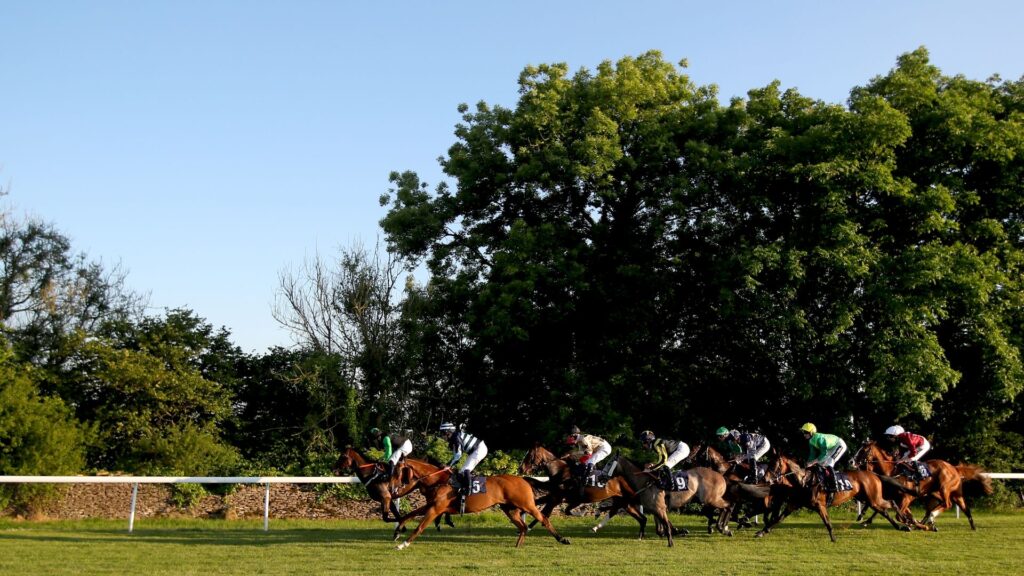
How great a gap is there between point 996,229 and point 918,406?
5139 mm

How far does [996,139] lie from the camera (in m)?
21.8

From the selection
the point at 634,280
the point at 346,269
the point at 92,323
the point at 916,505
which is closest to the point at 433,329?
the point at 346,269

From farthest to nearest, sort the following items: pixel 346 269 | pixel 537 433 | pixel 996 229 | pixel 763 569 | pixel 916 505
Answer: pixel 346 269
pixel 537 433
pixel 916 505
pixel 996 229
pixel 763 569

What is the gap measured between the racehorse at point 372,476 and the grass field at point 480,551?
21.5 inches

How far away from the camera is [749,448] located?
53.8 feet

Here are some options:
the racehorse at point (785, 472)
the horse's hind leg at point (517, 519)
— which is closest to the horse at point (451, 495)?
the horse's hind leg at point (517, 519)

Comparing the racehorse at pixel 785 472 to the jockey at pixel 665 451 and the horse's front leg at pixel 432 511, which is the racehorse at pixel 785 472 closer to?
the jockey at pixel 665 451

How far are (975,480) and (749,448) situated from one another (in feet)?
16.8

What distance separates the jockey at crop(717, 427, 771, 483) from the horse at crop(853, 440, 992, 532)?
7.33ft

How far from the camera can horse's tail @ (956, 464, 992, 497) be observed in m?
17.8

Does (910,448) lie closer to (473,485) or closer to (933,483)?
(933,483)

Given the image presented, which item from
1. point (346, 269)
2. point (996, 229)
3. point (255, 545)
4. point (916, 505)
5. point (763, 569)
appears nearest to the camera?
point (763, 569)

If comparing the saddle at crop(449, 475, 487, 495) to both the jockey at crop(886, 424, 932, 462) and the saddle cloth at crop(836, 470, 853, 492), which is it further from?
the jockey at crop(886, 424, 932, 462)

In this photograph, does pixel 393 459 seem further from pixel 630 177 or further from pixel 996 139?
pixel 996 139
